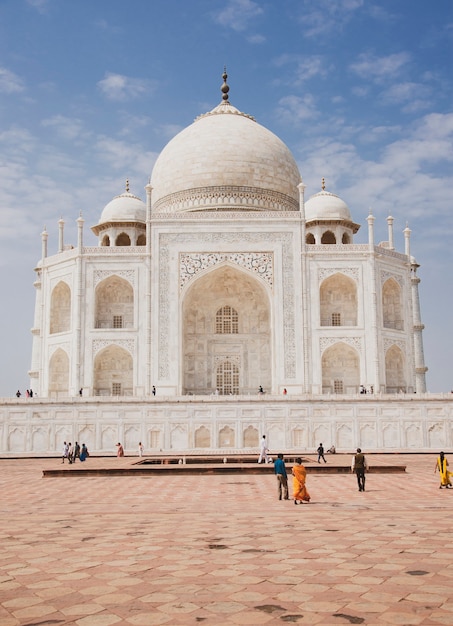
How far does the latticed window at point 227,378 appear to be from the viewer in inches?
1008

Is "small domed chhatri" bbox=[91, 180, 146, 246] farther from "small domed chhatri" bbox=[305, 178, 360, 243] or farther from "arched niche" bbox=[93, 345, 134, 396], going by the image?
"small domed chhatri" bbox=[305, 178, 360, 243]

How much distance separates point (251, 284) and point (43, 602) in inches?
867

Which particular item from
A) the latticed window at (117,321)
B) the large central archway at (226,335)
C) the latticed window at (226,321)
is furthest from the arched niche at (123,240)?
the latticed window at (226,321)

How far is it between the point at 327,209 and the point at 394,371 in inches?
287

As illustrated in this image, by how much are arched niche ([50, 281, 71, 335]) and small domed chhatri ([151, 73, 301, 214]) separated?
5.31 meters

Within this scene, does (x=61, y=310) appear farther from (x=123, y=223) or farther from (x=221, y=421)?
(x=221, y=421)

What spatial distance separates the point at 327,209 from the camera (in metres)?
28.4

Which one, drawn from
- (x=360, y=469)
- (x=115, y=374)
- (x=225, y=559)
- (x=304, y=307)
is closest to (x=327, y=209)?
(x=304, y=307)

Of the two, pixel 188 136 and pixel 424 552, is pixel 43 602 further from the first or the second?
pixel 188 136

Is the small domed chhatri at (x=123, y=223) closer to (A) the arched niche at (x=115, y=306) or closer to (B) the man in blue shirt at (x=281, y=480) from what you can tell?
(A) the arched niche at (x=115, y=306)

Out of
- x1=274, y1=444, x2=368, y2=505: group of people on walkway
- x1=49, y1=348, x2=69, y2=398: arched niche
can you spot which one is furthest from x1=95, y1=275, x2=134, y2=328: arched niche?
x1=274, y1=444, x2=368, y2=505: group of people on walkway

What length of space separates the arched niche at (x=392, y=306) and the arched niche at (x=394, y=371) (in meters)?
1.10

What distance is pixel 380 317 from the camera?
24.6 meters

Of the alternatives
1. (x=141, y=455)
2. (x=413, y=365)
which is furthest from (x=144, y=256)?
(x=413, y=365)
